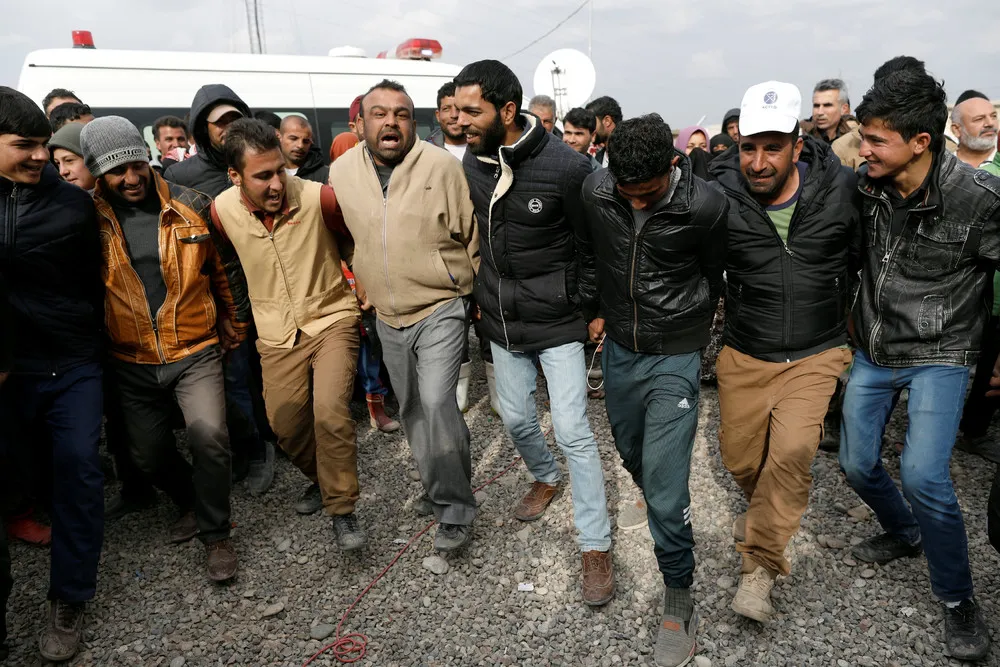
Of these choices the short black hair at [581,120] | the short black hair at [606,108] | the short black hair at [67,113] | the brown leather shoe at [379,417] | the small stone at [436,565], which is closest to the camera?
the small stone at [436,565]

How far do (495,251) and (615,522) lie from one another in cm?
164

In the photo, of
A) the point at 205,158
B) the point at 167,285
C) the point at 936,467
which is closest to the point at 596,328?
the point at 936,467

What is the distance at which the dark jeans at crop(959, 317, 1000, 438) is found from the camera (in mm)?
4230

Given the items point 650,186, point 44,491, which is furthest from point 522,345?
point 44,491

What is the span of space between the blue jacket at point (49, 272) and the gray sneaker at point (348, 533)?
1.47 meters

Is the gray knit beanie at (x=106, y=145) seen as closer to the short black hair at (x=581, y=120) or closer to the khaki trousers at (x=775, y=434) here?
the khaki trousers at (x=775, y=434)

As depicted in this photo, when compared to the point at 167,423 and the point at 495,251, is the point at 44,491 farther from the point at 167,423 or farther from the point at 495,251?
the point at 495,251

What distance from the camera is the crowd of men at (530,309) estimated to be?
2.80 metres

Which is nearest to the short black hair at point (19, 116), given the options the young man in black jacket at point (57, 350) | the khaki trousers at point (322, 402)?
the young man in black jacket at point (57, 350)

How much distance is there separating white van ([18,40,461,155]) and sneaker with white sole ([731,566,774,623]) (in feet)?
25.6

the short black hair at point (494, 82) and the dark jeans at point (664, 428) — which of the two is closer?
the dark jeans at point (664, 428)

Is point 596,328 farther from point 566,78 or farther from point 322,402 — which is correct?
point 566,78

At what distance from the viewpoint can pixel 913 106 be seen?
271 cm

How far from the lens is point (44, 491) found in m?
3.62
